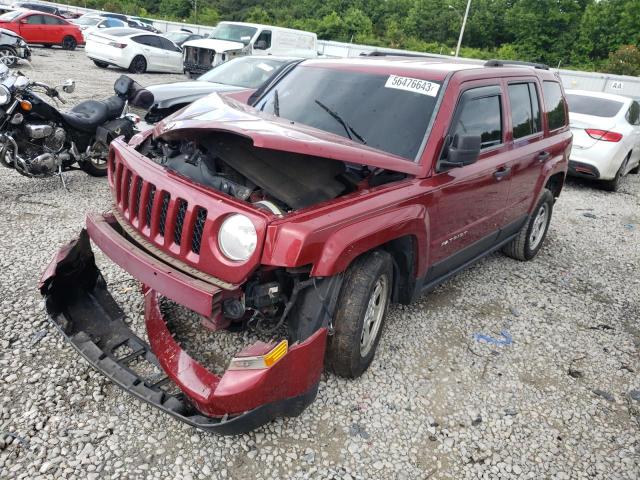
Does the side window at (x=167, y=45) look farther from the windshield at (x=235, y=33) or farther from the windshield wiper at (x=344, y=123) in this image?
the windshield wiper at (x=344, y=123)

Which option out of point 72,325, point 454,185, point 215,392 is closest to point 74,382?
point 72,325

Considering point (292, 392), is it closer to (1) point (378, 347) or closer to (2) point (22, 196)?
(1) point (378, 347)

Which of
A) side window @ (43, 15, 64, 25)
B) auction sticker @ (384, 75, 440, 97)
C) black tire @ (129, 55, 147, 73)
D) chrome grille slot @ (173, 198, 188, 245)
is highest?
auction sticker @ (384, 75, 440, 97)

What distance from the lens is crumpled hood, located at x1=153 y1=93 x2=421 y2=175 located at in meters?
2.55

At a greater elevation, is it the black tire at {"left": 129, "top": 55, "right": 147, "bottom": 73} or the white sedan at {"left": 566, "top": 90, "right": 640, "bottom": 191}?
the white sedan at {"left": 566, "top": 90, "right": 640, "bottom": 191}

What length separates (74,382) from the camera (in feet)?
9.37

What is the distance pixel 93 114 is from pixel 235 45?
10.3 meters

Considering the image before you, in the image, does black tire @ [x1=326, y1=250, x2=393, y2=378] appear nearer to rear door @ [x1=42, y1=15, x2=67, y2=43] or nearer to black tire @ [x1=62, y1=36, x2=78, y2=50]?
rear door @ [x1=42, y1=15, x2=67, y2=43]

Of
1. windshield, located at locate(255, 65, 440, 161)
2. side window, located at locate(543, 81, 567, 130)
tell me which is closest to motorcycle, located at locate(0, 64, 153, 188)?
windshield, located at locate(255, 65, 440, 161)

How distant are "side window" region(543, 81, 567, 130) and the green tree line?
3792cm

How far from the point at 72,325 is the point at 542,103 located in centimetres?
433

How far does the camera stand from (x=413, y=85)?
138 inches

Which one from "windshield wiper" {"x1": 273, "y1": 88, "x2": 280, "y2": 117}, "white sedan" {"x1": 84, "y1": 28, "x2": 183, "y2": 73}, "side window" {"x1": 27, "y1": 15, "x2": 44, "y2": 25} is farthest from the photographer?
"side window" {"x1": 27, "y1": 15, "x2": 44, "y2": 25}

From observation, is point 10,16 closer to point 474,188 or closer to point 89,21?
point 89,21
